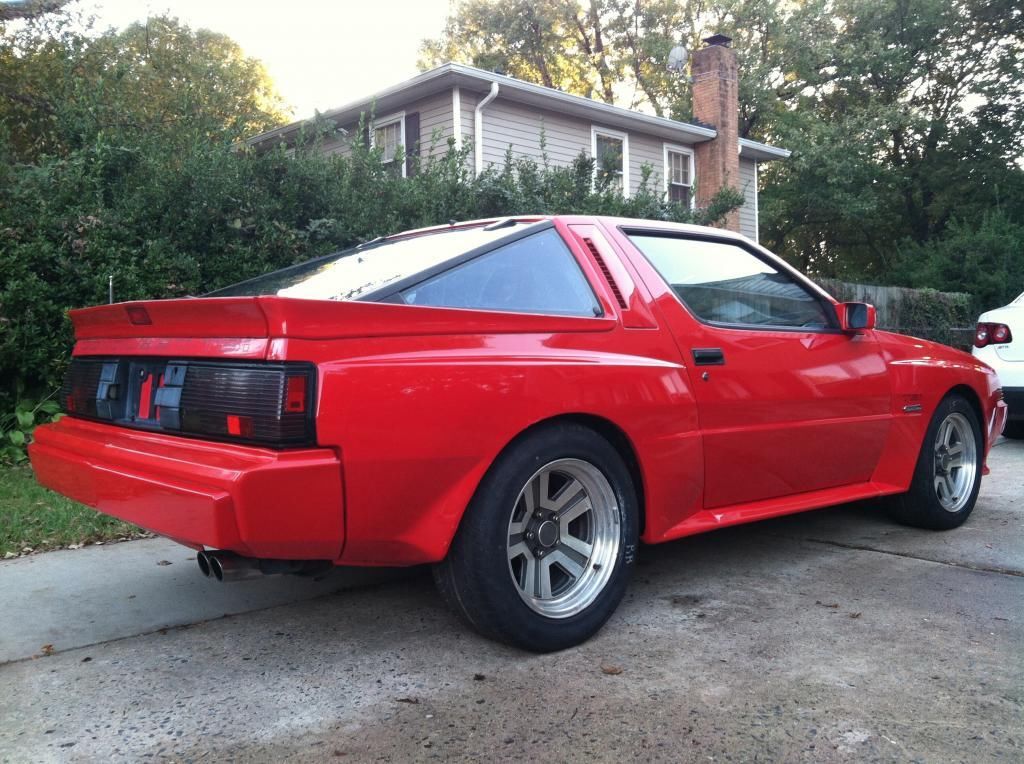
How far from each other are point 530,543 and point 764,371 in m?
1.37

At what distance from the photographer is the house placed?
14.2 m

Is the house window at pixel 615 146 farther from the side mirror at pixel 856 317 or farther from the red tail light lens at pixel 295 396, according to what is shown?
the red tail light lens at pixel 295 396

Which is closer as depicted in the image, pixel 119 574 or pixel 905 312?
pixel 119 574

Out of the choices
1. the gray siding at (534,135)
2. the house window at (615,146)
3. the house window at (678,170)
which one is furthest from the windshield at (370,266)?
the house window at (678,170)

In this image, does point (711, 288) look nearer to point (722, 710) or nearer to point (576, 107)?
point (722, 710)

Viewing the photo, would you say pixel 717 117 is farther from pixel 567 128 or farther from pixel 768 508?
pixel 768 508

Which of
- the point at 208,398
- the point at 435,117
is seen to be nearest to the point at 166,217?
the point at 208,398

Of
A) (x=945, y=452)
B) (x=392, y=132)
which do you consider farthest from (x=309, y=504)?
(x=392, y=132)

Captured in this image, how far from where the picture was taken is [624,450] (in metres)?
3.38

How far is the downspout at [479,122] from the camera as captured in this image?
1406cm

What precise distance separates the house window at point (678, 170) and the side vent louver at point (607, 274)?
14.6m

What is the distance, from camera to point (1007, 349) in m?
7.89

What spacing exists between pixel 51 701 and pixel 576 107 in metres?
14.3

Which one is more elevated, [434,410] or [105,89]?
[105,89]
